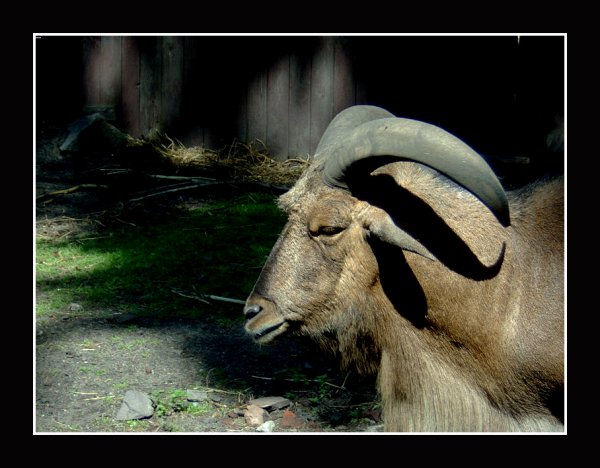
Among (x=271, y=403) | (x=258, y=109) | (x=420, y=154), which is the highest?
(x=258, y=109)

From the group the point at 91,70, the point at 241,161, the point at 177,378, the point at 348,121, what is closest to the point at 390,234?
the point at 348,121

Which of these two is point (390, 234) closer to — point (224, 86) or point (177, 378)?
point (177, 378)

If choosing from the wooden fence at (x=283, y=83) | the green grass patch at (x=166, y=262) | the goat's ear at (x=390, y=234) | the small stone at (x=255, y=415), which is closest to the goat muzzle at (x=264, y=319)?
the goat's ear at (x=390, y=234)

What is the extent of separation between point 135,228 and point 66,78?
3.59 m

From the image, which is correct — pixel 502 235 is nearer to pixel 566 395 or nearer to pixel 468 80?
pixel 566 395

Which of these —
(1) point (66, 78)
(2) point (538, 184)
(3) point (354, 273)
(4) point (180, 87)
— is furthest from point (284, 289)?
(1) point (66, 78)

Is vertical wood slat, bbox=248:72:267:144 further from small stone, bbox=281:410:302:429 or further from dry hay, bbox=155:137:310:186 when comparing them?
small stone, bbox=281:410:302:429

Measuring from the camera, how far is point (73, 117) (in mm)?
11898

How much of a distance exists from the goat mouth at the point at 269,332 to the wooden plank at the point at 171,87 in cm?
714

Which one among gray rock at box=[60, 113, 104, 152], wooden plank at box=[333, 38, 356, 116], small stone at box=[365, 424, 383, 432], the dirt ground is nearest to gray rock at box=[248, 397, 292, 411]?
the dirt ground

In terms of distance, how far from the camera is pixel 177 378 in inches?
245

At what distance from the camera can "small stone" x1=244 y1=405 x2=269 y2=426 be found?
561cm

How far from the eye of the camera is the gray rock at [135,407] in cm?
558

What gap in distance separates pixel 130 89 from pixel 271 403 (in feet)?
22.9
